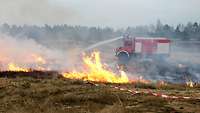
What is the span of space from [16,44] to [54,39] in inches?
798

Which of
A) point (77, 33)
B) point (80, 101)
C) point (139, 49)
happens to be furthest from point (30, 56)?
point (77, 33)

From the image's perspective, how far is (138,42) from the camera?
53.3 m

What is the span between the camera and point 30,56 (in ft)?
160

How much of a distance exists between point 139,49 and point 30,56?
41.2 feet

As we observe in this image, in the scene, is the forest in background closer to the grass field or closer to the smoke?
the smoke

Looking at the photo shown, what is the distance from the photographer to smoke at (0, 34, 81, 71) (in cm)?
4559

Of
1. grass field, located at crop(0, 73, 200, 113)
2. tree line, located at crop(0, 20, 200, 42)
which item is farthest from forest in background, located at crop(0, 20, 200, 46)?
grass field, located at crop(0, 73, 200, 113)

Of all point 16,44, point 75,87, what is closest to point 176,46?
point 16,44

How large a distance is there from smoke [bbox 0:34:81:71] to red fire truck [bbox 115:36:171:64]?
5224 millimetres

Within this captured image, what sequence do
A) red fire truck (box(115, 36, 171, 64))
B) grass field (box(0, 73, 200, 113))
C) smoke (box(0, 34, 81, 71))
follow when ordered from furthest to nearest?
red fire truck (box(115, 36, 171, 64)) → smoke (box(0, 34, 81, 71)) → grass field (box(0, 73, 200, 113))

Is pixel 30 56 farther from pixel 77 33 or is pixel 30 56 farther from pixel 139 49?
pixel 77 33

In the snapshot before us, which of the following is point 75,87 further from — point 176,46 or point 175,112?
point 176,46

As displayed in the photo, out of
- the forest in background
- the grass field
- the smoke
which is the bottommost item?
the grass field

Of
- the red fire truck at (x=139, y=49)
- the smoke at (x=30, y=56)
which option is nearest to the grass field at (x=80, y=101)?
the smoke at (x=30, y=56)
